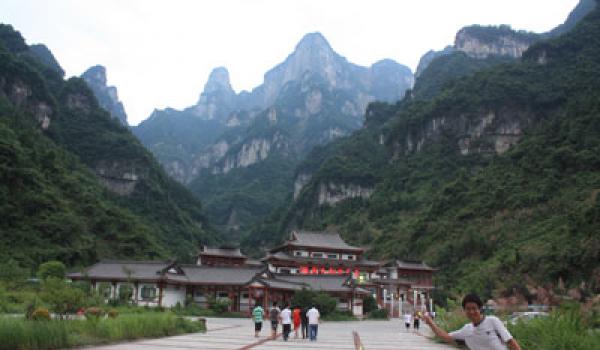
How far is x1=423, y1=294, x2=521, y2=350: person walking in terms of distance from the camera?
18.6 ft

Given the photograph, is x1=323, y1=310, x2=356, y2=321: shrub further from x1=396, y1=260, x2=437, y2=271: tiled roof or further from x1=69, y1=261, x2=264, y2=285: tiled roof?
x1=396, y1=260, x2=437, y2=271: tiled roof

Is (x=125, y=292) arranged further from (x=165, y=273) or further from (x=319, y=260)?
(x=319, y=260)

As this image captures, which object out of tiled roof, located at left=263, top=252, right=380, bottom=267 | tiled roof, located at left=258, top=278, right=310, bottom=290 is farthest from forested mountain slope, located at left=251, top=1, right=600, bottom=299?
tiled roof, located at left=258, top=278, right=310, bottom=290

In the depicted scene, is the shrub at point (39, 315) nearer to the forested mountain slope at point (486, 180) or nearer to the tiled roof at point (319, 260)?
the forested mountain slope at point (486, 180)

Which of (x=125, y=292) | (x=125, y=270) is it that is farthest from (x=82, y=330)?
(x=125, y=270)

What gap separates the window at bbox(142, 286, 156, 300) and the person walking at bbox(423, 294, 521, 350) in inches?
1607

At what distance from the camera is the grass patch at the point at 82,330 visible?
1282 centimetres

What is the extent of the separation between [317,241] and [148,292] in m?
27.5

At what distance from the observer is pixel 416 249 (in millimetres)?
80375

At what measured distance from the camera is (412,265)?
6750 cm

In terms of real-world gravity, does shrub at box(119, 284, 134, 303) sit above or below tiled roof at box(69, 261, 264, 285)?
below

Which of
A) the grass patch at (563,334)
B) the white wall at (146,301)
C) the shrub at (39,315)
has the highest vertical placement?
the grass patch at (563,334)

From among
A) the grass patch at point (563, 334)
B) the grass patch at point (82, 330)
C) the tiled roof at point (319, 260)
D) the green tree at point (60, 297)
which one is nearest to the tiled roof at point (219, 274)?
the tiled roof at point (319, 260)

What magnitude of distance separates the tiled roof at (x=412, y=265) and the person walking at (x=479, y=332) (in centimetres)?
6299
